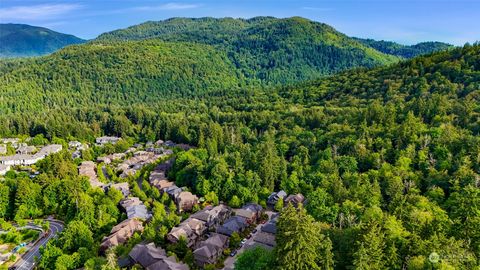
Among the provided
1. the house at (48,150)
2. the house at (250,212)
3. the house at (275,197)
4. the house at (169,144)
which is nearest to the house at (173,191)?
the house at (250,212)

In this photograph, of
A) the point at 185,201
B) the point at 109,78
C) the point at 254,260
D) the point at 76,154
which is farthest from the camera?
the point at 109,78

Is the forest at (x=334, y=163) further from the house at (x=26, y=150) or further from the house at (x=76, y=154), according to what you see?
the house at (x=76, y=154)

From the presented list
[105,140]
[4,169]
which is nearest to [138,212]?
[4,169]

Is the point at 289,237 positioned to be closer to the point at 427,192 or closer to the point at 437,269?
the point at 437,269

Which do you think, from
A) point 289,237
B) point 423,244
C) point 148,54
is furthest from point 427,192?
point 148,54

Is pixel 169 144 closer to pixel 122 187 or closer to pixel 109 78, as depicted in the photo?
pixel 122 187
